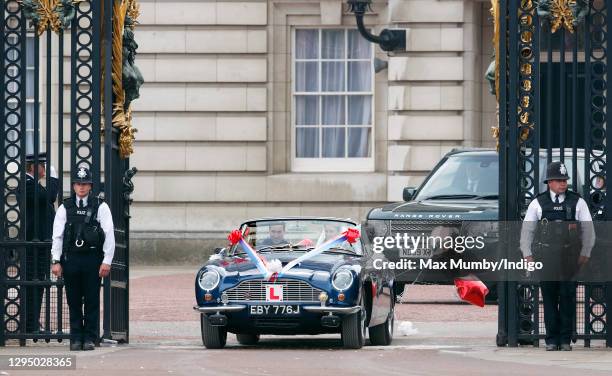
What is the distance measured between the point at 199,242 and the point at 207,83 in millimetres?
2783

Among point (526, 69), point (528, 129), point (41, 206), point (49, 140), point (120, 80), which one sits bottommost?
point (41, 206)

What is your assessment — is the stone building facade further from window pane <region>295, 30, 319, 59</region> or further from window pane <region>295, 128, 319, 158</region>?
window pane <region>295, 128, 319, 158</region>

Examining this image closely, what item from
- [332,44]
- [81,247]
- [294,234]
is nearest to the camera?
[81,247]

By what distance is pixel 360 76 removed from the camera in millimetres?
35031

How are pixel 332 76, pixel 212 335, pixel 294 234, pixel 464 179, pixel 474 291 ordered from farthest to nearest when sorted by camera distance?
pixel 332 76
pixel 464 179
pixel 474 291
pixel 294 234
pixel 212 335

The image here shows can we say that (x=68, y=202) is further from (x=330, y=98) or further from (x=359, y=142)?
(x=330, y=98)

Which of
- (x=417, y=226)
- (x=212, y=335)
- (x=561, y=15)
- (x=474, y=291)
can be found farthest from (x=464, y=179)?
(x=212, y=335)

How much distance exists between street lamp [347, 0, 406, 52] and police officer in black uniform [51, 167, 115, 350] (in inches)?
529

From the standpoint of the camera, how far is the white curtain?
115 ft

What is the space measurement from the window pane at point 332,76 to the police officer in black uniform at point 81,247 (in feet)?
53.4

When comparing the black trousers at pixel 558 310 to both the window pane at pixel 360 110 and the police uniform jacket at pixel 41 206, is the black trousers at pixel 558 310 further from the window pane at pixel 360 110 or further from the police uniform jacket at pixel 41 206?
the window pane at pixel 360 110

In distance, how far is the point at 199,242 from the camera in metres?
34.1

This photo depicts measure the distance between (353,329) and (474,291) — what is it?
340cm

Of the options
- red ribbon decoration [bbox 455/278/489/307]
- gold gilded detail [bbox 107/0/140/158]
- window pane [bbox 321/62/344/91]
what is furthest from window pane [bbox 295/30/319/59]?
gold gilded detail [bbox 107/0/140/158]
